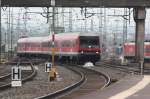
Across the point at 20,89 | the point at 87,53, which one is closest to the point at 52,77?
the point at 20,89

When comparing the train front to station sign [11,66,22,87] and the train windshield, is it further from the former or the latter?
station sign [11,66,22,87]

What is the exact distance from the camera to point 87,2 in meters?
55.2

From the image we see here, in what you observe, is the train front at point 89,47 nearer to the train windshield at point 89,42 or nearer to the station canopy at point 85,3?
the train windshield at point 89,42

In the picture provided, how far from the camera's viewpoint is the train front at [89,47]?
158ft

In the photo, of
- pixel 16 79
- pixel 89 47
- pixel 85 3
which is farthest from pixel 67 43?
pixel 16 79

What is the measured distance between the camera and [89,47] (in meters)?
48.2

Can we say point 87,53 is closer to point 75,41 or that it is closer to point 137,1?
point 75,41

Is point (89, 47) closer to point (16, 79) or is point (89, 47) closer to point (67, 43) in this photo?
point (67, 43)

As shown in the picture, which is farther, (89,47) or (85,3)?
(85,3)

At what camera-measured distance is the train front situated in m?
48.1

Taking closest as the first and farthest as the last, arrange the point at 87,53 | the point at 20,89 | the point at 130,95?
the point at 130,95
the point at 20,89
the point at 87,53

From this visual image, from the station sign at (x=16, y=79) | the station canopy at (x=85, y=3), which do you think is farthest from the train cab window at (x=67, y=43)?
the station sign at (x=16, y=79)

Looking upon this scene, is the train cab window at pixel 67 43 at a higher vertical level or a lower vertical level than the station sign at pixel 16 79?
higher

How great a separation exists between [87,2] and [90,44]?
8.33 m
